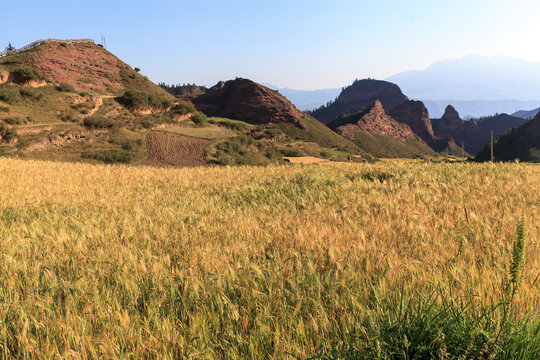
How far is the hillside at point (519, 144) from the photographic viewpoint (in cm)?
11081

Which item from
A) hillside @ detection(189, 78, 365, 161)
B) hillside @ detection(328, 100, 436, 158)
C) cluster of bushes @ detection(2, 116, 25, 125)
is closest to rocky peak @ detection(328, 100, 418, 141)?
hillside @ detection(328, 100, 436, 158)

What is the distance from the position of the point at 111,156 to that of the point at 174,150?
15.3ft

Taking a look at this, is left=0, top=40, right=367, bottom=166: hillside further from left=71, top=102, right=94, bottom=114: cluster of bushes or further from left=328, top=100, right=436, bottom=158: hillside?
left=328, top=100, right=436, bottom=158: hillside

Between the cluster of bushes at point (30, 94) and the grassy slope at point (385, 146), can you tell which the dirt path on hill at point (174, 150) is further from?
the grassy slope at point (385, 146)

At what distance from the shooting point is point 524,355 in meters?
1.33

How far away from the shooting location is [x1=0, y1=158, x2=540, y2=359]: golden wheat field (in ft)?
5.71

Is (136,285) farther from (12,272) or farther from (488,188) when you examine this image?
(488,188)

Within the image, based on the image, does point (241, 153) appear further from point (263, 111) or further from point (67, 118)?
point (263, 111)

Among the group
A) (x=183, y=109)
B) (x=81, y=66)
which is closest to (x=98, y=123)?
(x=183, y=109)

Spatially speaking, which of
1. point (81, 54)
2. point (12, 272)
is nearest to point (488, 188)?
point (12, 272)

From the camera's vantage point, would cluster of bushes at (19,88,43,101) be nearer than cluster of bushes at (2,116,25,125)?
No

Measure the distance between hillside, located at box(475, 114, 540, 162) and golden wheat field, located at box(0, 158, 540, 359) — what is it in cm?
13352

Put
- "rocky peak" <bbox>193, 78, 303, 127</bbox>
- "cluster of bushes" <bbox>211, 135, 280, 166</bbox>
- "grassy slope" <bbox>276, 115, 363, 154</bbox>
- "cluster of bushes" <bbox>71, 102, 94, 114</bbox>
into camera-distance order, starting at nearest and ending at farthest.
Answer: "cluster of bushes" <bbox>211, 135, 280, 166</bbox>, "cluster of bushes" <bbox>71, 102, 94, 114</bbox>, "grassy slope" <bbox>276, 115, 363, 154</bbox>, "rocky peak" <bbox>193, 78, 303, 127</bbox>

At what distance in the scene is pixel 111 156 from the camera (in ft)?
75.3
